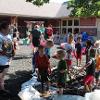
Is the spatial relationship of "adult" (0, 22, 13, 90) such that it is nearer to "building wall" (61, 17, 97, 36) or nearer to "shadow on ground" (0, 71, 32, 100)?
"shadow on ground" (0, 71, 32, 100)

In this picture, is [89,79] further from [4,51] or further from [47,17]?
[47,17]

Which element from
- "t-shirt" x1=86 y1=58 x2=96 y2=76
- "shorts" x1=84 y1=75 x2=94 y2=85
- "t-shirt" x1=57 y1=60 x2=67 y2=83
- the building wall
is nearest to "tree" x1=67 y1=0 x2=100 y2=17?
"t-shirt" x1=86 y1=58 x2=96 y2=76

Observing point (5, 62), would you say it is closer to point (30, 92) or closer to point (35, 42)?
point (30, 92)

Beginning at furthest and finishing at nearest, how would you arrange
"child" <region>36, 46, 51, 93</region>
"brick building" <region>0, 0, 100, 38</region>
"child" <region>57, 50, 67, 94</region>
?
1. "brick building" <region>0, 0, 100, 38</region>
2. "child" <region>36, 46, 51, 93</region>
3. "child" <region>57, 50, 67, 94</region>

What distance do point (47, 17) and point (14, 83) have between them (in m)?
28.6

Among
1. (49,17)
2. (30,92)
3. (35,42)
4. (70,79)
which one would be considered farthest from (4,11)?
(30,92)

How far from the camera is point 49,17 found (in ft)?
128

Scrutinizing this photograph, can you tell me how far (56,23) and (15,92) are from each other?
31527mm

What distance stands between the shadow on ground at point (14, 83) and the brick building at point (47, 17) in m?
20.4

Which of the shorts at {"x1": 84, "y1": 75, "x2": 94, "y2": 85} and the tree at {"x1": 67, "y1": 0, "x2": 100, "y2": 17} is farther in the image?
the tree at {"x1": 67, "y1": 0, "x2": 100, "y2": 17}

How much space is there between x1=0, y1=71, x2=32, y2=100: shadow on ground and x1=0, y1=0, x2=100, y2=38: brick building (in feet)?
66.8

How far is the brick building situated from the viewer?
3434 centimetres

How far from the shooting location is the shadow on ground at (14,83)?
28.2ft

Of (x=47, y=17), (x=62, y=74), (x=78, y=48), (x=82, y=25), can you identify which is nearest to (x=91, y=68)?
(x=62, y=74)
